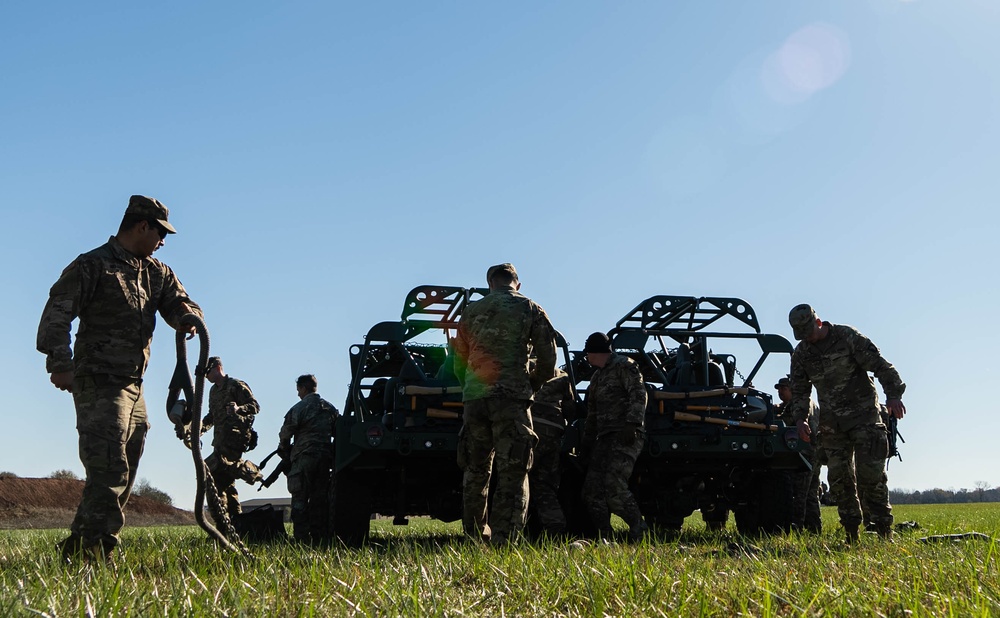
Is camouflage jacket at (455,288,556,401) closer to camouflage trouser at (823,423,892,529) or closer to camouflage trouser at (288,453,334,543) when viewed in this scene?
camouflage trouser at (823,423,892,529)

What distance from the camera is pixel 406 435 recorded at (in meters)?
Answer: 7.94

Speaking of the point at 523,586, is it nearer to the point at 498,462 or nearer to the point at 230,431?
the point at 498,462

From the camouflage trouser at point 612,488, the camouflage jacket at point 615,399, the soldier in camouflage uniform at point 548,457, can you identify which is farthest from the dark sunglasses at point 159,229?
the camouflage trouser at point 612,488

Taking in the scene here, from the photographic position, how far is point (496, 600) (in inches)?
134

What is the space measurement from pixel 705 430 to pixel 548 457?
151 cm

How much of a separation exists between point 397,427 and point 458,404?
1.85 ft

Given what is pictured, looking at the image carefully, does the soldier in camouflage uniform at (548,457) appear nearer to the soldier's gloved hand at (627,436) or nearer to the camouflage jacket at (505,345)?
the soldier's gloved hand at (627,436)

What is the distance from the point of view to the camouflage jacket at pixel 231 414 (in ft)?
34.5

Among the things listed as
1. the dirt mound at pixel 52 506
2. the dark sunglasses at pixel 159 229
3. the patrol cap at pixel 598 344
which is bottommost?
the dirt mound at pixel 52 506

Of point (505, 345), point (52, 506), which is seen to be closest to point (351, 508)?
point (505, 345)

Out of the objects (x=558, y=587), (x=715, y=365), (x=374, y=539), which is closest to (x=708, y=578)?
(x=558, y=587)

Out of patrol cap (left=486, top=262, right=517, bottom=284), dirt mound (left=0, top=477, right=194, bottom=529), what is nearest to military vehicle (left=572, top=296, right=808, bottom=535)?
patrol cap (left=486, top=262, right=517, bottom=284)

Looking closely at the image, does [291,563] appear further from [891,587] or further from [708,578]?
[891,587]

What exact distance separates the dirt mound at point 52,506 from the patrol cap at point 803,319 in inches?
1138
